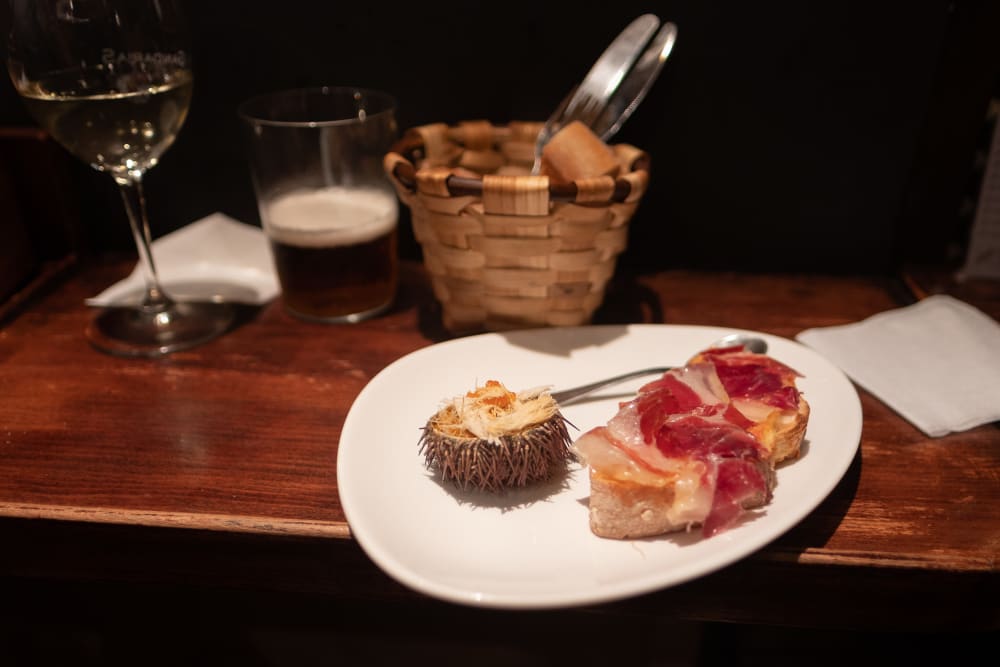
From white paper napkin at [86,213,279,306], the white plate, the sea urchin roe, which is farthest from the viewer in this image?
white paper napkin at [86,213,279,306]

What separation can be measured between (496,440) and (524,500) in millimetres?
66

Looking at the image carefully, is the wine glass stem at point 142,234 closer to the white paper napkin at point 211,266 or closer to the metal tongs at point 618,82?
the white paper napkin at point 211,266

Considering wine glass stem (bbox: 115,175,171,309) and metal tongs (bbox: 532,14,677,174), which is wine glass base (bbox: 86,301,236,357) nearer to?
wine glass stem (bbox: 115,175,171,309)

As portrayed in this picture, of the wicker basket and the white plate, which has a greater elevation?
Result: the wicker basket

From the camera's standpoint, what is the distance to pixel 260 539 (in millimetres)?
683

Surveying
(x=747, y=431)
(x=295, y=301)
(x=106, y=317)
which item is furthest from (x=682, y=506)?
(x=106, y=317)

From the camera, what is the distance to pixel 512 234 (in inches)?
33.0

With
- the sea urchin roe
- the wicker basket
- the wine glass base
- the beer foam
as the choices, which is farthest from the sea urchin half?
the wine glass base

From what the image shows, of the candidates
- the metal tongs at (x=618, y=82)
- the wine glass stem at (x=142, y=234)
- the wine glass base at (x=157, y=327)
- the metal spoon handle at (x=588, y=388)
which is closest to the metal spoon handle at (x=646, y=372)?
the metal spoon handle at (x=588, y=388)

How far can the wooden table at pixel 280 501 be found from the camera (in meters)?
0.65

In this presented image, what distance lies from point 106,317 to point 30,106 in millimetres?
308

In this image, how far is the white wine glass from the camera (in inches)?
32.4

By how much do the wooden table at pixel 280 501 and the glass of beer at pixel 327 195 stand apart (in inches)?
3.3

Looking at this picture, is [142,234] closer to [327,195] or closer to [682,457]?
[327,195]
